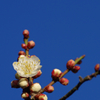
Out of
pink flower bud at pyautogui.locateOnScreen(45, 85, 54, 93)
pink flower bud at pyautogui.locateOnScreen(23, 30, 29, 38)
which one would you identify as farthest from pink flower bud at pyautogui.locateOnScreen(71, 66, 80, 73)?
pink flower bud at pyautogui.locateOnScreen(23, 30, 29, 38)

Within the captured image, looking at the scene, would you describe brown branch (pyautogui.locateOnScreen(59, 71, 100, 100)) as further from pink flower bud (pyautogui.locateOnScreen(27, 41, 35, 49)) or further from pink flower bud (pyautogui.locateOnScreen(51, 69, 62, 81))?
pink flower bud (pyautogui.locateOnScreen(27, 41, 35, 49))

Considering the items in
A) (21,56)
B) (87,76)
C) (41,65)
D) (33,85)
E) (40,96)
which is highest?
(21,56)

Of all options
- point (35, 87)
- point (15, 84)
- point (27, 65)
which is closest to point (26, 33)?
point (27, 65)

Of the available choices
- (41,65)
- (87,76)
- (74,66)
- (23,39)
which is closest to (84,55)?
(74,66)

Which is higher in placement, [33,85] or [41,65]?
[41,65]

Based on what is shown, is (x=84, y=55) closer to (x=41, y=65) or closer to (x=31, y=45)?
(x=41, y=65)

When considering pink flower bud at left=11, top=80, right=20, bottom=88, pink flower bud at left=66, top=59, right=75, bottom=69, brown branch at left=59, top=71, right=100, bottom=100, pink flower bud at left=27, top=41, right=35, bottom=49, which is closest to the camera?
brown branch at left=59, top=71, right=100, bottom=100

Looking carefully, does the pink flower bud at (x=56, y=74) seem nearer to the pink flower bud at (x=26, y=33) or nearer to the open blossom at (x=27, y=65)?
the open blossom at (x=27, y=65)

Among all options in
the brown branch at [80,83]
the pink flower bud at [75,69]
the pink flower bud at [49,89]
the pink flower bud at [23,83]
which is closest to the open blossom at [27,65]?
the pink flower bud at [23,83]
